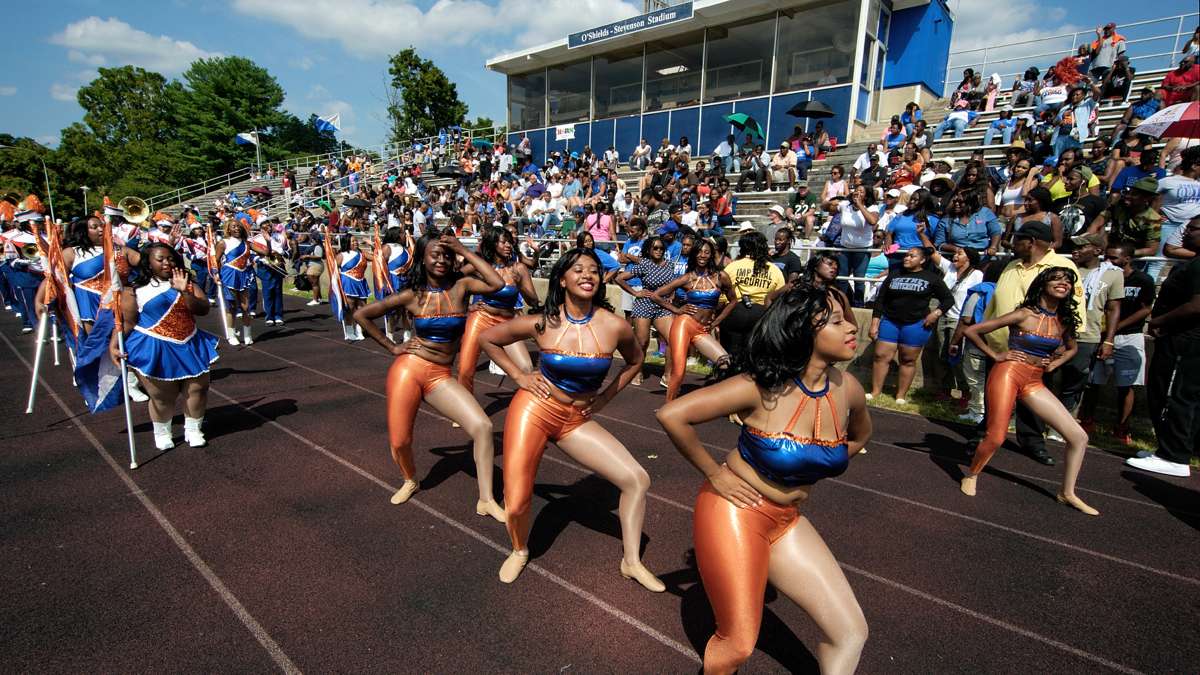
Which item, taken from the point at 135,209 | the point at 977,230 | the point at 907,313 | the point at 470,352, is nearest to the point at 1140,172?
the point at 977,230

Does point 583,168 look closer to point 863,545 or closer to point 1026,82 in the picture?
point 1026,82

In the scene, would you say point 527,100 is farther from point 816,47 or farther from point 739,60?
point 816,47

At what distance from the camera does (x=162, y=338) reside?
5.45 metres

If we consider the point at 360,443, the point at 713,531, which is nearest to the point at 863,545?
the point at 713,531

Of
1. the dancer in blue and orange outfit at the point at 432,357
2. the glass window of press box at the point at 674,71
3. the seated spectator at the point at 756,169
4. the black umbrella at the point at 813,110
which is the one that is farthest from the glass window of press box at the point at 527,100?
the dancer in blue and orange outfit at the point at 432,357

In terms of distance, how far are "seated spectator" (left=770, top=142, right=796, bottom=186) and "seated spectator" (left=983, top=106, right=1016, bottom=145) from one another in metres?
4.12

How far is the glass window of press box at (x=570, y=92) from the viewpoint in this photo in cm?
2311

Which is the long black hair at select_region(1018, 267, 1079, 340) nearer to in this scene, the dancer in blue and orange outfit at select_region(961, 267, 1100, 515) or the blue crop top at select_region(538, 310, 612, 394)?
the dancer in blue and orange outfit at select_region(961, 267, 1100, 515)

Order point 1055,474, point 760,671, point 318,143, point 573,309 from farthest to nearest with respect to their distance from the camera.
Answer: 1. point 318,143
2. point 1055,474
3. point 573,309
4. point 760,671

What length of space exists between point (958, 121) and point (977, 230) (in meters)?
8.03

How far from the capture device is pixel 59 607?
338cm

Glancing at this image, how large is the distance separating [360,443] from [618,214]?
376 inches

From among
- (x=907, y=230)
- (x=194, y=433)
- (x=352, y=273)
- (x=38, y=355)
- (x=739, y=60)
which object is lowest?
(x=194, y=433)

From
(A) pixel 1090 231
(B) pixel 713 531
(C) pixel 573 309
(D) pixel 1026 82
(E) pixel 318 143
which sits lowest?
(B) pixel 713 531
